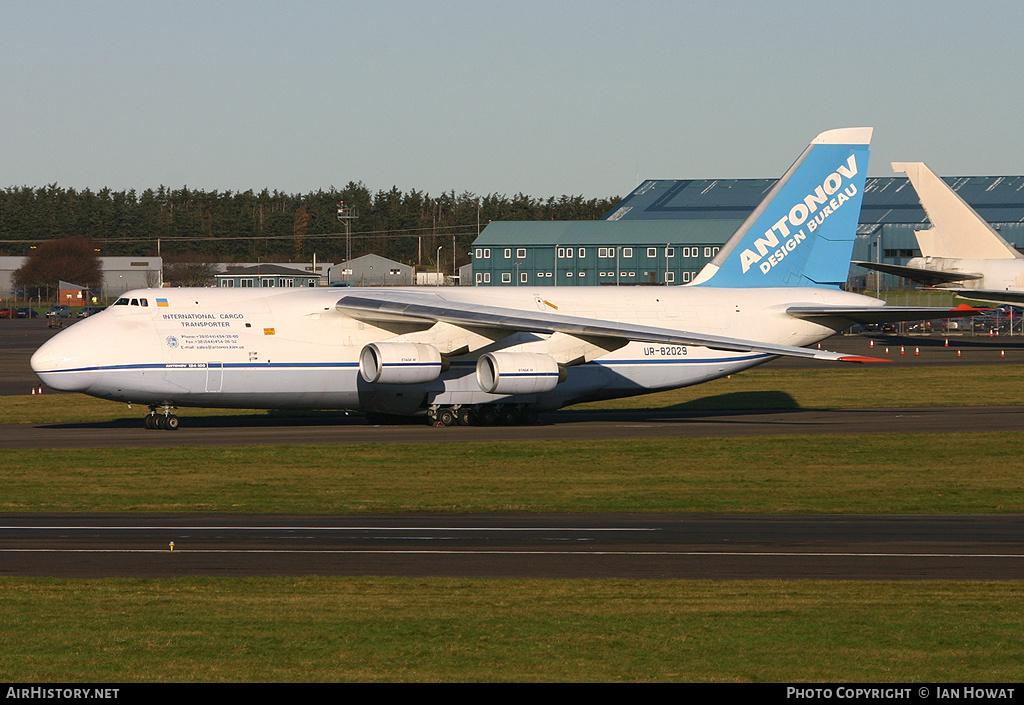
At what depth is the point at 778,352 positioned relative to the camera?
29.8 m

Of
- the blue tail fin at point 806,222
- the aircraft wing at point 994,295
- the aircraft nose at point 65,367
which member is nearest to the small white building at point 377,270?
the aircraft wing at point 994,295

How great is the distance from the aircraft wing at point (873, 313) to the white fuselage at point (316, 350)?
675mm

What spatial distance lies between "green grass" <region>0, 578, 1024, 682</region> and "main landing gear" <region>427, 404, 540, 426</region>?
19.5 metres

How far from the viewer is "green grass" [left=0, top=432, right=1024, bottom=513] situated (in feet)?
71.9

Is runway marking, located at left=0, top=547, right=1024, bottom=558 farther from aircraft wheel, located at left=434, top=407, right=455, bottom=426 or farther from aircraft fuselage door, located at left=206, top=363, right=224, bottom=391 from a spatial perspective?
aircraft wheel, located at left=434, top=407, right=455, bottom=426

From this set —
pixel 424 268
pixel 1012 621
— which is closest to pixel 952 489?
pixel 1012 621

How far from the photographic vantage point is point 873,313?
3531 cm

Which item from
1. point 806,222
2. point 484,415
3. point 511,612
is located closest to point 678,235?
point 806,222

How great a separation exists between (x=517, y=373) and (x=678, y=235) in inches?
3317

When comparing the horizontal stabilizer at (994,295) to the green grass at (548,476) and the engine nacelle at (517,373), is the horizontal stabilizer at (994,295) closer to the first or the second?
the green grass at (548,476)

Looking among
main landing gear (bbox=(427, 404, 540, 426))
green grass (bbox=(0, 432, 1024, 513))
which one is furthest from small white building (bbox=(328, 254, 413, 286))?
green grass (bbox=(0, 432, 1024, 513))

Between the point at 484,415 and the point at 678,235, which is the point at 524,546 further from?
the point at 678,235
